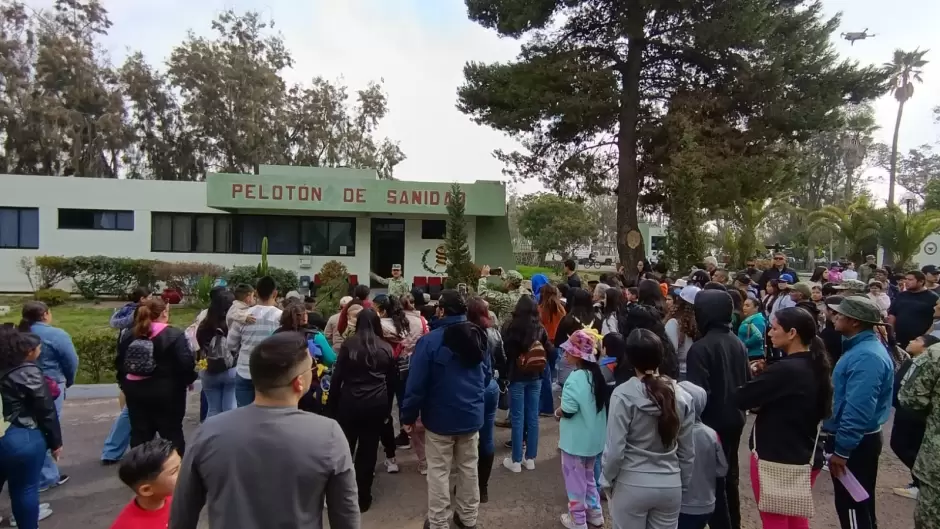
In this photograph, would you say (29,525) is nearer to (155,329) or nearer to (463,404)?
(155,329)

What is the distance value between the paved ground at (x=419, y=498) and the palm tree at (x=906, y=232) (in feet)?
63.2

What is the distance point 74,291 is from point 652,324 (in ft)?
65.4

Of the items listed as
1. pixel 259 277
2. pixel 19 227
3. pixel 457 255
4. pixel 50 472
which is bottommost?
pixel 50 472

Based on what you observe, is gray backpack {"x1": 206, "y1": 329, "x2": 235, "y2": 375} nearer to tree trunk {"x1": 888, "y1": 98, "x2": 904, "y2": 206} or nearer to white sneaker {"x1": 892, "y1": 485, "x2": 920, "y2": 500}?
white sneaker {"x1": 892, "y1": 485, "x2": 920, "y2": 500}

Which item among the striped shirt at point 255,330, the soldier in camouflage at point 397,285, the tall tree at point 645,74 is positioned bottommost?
the striped shirt at point 255,330

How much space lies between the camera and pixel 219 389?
17.3 ft

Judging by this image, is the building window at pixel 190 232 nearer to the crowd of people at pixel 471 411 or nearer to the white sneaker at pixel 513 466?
the crowd of people at pixel 471 411

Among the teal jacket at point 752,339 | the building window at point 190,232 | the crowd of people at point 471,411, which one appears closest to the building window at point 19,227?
the building window at point 190,232

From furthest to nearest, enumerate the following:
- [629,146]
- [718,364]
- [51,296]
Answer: [629,146] → [51,296] → [718,364]

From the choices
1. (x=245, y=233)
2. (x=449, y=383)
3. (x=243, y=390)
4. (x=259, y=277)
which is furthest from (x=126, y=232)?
(x=449, y=383)

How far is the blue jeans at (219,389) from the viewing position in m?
5.18

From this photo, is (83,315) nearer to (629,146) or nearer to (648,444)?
(629,146)

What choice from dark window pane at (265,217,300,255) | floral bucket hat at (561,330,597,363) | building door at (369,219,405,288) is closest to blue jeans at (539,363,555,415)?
floral bucket hat at (561,330,597,363)

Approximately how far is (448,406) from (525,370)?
1386mm
